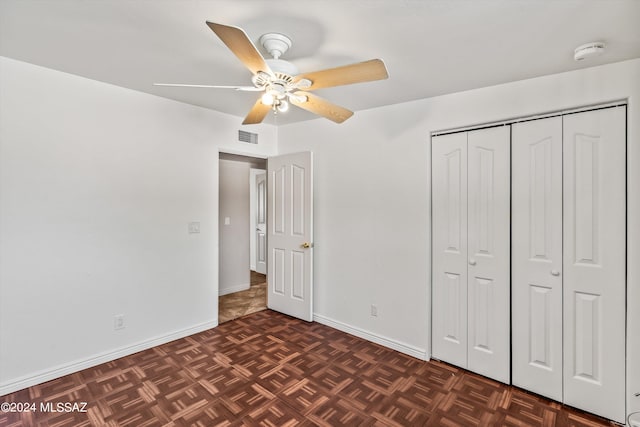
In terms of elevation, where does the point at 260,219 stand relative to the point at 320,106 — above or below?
below

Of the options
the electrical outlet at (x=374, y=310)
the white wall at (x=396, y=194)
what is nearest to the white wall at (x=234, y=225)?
the white wall at (x=396, y=194)

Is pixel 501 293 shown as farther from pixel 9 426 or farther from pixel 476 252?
pixel 9 426

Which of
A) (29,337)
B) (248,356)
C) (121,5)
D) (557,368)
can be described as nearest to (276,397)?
(248,356)

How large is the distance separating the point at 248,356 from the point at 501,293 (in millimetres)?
2319

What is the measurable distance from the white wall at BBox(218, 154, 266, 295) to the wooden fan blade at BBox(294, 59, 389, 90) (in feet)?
10.6

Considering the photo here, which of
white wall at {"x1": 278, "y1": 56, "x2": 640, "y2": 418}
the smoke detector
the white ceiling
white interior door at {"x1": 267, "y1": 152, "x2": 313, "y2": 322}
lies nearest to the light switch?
white interior door at {"x1": 267, "y1": 152, "x2": 313, "y2": 322}

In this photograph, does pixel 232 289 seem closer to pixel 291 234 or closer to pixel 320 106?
pixel 291 234

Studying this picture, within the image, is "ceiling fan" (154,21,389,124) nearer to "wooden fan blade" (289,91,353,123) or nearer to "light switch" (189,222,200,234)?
"wooden fan blade" (289,91,353,123)

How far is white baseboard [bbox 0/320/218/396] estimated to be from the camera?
7.51 ft

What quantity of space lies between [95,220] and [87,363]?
1.23 m

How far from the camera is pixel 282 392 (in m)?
2.33

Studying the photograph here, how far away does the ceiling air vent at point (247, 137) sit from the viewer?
147 inches

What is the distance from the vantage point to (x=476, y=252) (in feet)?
8.68

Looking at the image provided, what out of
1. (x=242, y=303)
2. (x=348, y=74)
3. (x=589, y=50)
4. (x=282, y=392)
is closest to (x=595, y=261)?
(x=589, y=50)
